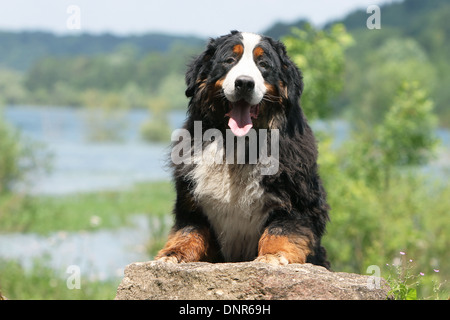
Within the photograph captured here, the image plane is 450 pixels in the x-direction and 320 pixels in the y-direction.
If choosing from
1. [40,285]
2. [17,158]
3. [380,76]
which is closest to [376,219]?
[40,285]

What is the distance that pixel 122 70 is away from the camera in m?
39.5

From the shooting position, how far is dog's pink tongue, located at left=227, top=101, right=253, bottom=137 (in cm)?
415

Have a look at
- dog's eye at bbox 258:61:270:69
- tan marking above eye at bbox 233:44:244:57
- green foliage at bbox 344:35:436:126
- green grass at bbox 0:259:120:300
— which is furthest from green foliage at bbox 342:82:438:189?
green foliage at bbox 344:35:436:126

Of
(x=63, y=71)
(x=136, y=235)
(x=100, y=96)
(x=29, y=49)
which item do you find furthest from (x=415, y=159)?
(x=29, y=49)

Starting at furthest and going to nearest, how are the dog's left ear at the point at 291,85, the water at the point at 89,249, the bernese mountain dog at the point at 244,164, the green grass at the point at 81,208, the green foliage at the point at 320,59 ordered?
the green grass at the point at 81,208 < the water at the point at 89,249 < the green foliage at the point at 320,59 < the dog's left ear at the point at 291,85 < the bernese mountain dog at the point at 244,164

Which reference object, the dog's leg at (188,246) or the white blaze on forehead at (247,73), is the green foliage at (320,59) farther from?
the dog's leg at (188,246)

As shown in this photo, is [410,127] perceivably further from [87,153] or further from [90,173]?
[87,153]

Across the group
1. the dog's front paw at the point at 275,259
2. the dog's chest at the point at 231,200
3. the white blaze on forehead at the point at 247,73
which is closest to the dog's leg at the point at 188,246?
the dog's chest at the point at 231,200

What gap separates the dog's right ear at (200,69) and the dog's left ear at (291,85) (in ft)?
1.53

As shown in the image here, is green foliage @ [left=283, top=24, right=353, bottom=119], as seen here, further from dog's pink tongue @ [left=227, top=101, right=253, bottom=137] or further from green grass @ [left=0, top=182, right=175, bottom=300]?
dog's pink tongue @ [left=227, top=101, right=253, bottom=137]

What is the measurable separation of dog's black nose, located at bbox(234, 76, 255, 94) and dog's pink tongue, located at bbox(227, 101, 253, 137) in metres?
0.17

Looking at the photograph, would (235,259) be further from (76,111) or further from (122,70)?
(122,70)

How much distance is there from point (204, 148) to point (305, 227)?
91 centimetres

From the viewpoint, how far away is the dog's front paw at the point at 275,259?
373 cm
